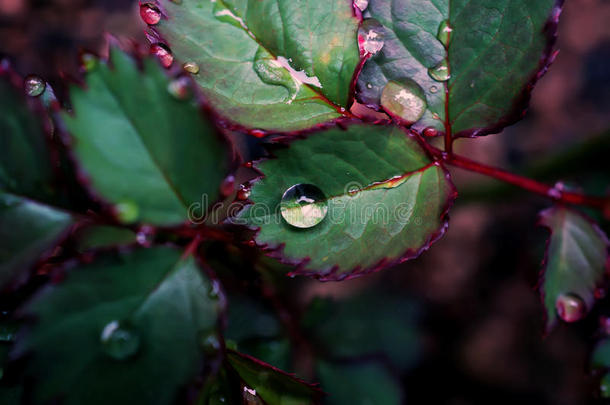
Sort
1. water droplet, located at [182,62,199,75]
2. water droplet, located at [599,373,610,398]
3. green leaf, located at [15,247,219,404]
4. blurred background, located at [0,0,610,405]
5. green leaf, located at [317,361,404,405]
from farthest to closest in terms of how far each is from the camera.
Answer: blurred background, located at [0,0,610,405], green leaf, located at [317,361,404,405], water droplet, located at [599,373,610,398], water droplet, located at [182,62,199,75], green leaf, located at [15,247,219,404]

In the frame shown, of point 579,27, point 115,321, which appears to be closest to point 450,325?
point 579,27

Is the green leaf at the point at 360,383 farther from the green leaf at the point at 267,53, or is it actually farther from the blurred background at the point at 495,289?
the green leaf at the point at 267,53

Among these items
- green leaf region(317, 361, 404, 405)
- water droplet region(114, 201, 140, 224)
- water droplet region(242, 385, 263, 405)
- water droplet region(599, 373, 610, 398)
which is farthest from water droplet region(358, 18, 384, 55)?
green leaf region(317, 361, 404, 405)

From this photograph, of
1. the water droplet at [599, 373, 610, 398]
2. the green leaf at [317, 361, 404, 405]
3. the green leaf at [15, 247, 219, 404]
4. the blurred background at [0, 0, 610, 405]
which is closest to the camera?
the green leaf at [15, 247, 219, 404]

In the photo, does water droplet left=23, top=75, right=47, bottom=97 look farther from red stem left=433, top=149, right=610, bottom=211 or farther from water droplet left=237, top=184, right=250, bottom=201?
red stem left=433, top=149, right=610, bottom=211

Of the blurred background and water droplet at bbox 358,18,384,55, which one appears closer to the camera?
water droplet at bbox 358,18,384,55

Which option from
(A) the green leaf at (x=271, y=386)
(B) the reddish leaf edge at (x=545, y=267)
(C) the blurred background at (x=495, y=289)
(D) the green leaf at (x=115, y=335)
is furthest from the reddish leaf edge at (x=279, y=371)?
(C) the blurred background at (x=495, y=289)

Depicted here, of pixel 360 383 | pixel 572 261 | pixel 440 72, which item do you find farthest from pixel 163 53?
pixel 360 383

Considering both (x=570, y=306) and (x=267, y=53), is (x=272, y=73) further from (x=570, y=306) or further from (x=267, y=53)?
(x=570, y=306)
